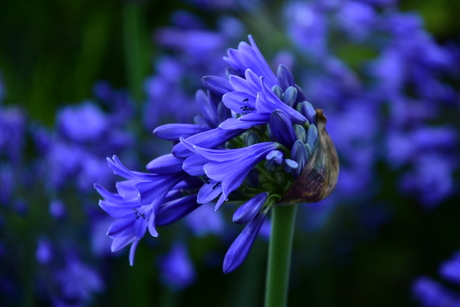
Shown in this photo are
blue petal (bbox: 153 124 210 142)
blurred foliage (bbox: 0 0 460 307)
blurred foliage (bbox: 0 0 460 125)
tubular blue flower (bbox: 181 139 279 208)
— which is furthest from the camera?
blurred foliage (bbox: 0 0 460 125)

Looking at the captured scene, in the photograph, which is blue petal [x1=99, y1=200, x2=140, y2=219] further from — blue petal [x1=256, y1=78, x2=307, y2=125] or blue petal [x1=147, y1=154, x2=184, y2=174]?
blue petal [x1=256, y1=78, x2=307, y2=125]

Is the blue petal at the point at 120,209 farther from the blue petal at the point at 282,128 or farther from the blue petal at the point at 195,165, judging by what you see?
the blue petal at the point at 282,128

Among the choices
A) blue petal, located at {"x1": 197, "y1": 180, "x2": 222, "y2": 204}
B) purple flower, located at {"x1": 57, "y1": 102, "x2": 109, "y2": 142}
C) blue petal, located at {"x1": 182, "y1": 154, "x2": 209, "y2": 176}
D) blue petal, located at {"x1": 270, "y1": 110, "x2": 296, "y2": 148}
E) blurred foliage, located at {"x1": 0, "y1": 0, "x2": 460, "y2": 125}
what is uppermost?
blurred foliage, located at {"x1": 0, "y1": 0, "x2": 460, "y2": 125}

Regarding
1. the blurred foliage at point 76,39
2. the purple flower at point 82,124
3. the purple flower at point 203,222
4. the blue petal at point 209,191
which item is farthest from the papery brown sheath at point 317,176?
the blurred foliage at point 76,39

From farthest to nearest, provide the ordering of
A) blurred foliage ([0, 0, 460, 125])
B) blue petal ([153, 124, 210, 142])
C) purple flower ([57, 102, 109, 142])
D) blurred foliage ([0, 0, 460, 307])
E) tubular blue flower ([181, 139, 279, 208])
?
blurred foliage ([0, 0, 460, 125])
blurred foliage ([0, 0, 460, 307])
purple flower ([57, 102, 109, 142])
blue petal ([153, 124, 210, 142])
tubular blue flower ([181, 139, 279, 208])

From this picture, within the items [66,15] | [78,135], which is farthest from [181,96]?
[66,15]

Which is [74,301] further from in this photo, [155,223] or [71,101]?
[71,101]

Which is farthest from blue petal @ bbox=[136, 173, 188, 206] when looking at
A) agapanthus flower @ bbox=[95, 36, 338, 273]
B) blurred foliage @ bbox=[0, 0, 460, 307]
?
blurred foliage @ bbox=[0, 0, 460, 307]
